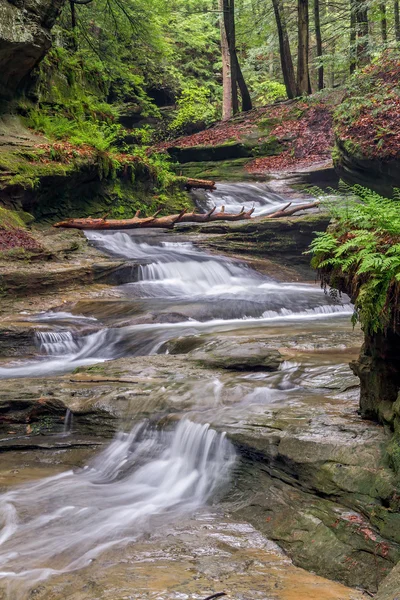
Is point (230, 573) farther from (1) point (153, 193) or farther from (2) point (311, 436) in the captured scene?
(1) point (153, 193)

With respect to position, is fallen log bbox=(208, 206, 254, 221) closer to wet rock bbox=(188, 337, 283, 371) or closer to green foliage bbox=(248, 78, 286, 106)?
wet rock bbox=(188, 337, 283, 371)

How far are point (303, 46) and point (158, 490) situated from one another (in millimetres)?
22020

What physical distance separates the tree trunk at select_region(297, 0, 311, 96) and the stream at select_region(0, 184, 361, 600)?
16822mm

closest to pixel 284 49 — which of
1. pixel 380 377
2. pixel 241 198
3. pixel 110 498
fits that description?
pixel 241 198

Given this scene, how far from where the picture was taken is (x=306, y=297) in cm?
1225

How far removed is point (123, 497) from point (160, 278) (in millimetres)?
8216

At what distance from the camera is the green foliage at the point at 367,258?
398 cm

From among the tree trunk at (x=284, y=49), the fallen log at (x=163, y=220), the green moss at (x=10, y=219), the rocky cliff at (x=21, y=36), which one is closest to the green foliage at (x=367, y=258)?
the green moss at (x=10, y=219)

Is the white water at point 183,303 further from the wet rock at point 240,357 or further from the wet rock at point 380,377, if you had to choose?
the wet rock at point 380,377

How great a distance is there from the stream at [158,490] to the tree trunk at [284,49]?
1824cm

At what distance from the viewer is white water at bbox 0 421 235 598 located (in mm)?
4215

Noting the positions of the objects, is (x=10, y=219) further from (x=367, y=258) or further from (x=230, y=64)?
(x=230, y=64)

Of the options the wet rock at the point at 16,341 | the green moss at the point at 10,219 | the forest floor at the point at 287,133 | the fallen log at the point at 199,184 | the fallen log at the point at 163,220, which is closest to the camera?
the wet rock at the point at 16,341

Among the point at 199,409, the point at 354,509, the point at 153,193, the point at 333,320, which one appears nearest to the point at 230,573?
the point at 354,509
